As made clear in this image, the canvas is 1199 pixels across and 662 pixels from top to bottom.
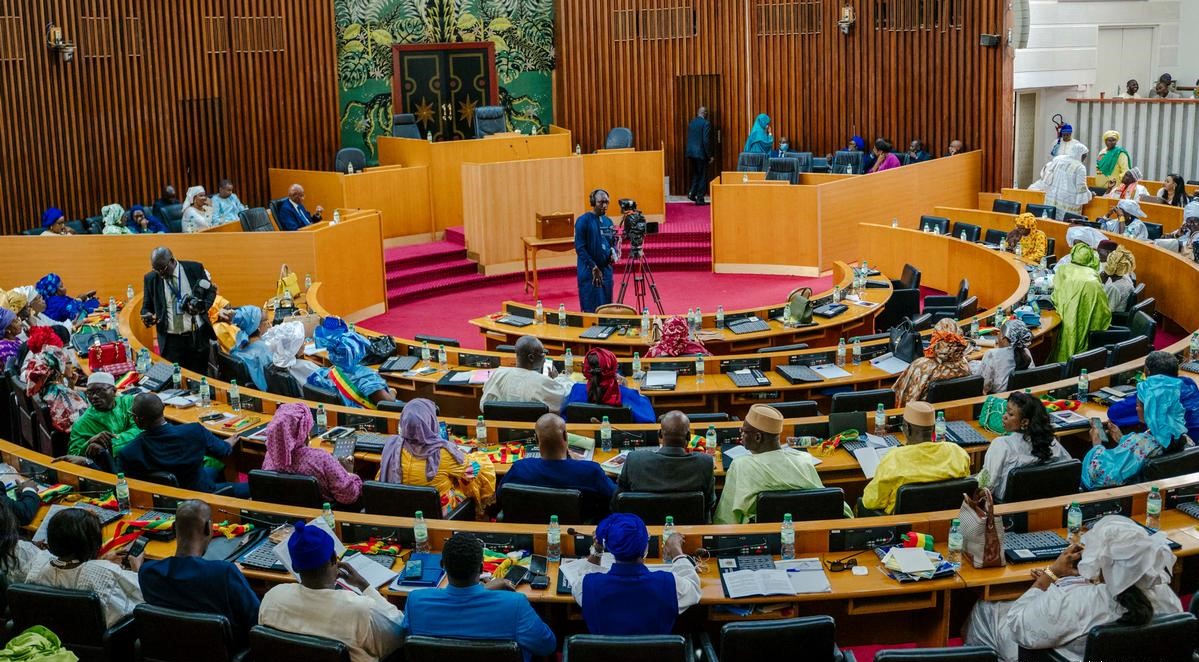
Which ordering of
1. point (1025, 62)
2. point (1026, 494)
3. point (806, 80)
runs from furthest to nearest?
→ point (806, 80)
point (1025, 62)
point (1026, 494)

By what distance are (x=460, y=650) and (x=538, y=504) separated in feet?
5.08

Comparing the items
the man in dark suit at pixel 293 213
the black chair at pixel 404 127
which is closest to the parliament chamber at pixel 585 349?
the man in dark suit at pixel 293 213

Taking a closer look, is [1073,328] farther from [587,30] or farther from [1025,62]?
[587,30]

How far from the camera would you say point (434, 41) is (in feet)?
62.9

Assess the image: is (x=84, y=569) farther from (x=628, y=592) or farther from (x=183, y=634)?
(x=628, y=592)

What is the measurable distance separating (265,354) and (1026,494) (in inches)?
219

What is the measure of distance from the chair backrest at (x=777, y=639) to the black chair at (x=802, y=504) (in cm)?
127

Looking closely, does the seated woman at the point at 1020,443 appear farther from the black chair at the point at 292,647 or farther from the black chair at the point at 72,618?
the black chair at the point at 72,618

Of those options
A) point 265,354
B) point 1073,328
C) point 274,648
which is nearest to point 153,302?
point 265,354

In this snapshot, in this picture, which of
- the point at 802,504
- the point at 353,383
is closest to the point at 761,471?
the point at 802,504

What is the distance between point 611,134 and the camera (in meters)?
18.7

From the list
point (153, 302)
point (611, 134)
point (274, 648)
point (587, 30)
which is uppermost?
point (587, 30)

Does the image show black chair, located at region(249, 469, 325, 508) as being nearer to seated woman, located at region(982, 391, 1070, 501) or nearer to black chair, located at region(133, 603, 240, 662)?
black chair, located at region(133, 603, 240, 662)

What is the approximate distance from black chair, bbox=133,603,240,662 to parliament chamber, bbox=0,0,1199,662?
2 cm
